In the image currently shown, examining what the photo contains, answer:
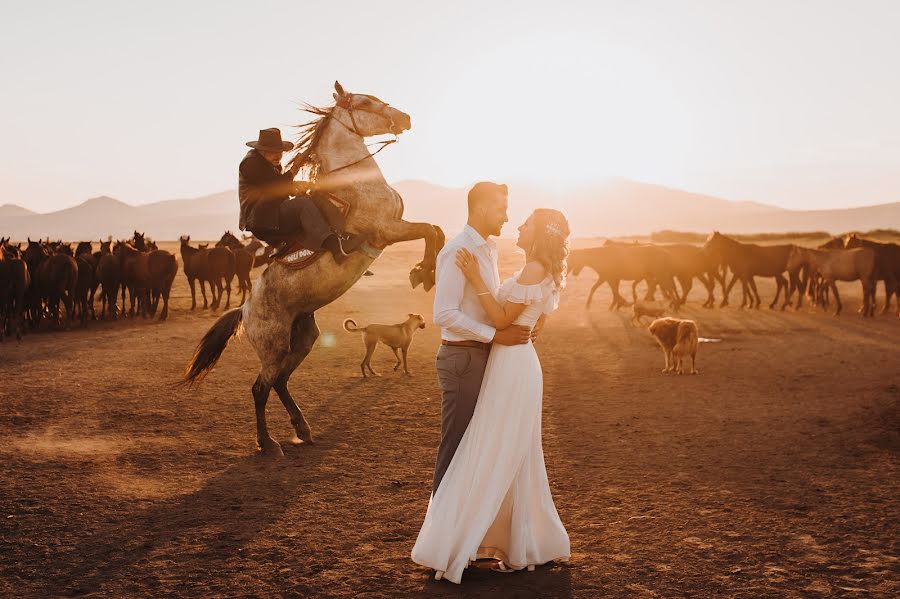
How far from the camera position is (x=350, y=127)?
8312 millimetres

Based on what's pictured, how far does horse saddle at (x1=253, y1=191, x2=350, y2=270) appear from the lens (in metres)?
7.93

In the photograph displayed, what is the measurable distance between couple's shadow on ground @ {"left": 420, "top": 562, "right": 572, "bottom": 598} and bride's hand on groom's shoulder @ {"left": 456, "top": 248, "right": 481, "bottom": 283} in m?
1.84

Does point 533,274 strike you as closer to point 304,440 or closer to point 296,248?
point 296,248

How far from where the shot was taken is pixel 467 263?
4602 millimetres

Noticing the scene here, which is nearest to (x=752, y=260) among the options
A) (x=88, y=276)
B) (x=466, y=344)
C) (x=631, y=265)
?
(x=631, y=265)

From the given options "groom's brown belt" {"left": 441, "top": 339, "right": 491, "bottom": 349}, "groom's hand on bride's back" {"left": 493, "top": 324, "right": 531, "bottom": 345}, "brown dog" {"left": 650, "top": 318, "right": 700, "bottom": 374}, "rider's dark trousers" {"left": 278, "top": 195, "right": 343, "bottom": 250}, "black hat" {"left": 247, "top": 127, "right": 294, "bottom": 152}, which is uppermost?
"black hat" {"left": 247, "top": 127, "right": 294, "bottom": 152}

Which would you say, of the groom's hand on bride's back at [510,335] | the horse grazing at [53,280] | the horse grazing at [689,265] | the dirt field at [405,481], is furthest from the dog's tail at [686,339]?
the horse grazing at [53,280]

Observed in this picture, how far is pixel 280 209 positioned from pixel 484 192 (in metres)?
3.66

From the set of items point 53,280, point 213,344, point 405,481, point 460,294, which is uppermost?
point 460,294

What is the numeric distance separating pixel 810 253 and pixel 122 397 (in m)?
21.1

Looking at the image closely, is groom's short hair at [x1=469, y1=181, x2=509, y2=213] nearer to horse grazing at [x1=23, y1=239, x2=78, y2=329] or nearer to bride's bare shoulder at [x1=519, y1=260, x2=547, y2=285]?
bride's bare shoulder at [x1=519, y1=260, x2=547, y2=285]

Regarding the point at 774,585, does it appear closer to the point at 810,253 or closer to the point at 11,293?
the point at 11,293

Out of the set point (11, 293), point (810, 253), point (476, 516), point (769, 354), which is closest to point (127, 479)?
point (476, 516)

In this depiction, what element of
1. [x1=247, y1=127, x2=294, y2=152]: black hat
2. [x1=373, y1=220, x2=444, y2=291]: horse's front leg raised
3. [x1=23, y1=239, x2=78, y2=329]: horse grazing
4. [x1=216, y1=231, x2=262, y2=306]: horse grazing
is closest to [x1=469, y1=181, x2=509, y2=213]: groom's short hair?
[x1=373, y1=220, x2=444, y2=291]: horse's front leg raised
